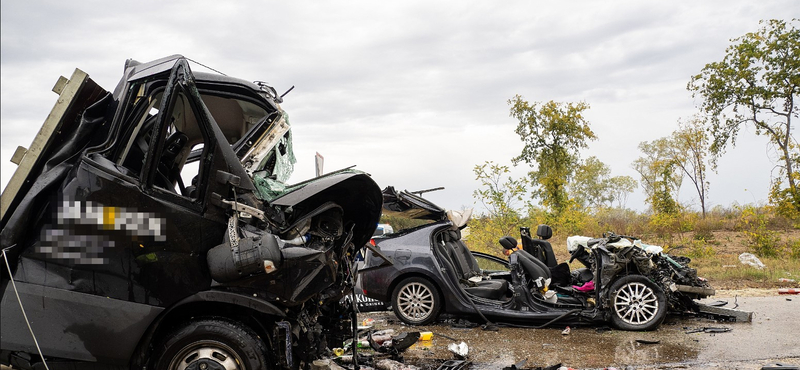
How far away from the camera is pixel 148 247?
3672mm

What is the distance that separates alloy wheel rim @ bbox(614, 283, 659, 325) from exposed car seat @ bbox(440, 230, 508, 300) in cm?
160

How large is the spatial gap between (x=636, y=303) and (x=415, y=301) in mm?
2838

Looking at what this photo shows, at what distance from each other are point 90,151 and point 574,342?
537 centimetres

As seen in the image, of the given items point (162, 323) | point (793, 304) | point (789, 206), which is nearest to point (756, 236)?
point (789, 206)

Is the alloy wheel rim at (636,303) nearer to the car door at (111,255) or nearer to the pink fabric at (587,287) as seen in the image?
the pink fabric at (587,287)

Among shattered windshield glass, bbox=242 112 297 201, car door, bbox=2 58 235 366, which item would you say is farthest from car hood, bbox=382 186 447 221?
car door, bbox=2 58 235 366

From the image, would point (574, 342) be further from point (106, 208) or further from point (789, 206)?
point (789, 206)

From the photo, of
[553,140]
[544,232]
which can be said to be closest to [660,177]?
[553,140]

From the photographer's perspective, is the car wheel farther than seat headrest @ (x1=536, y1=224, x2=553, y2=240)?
No

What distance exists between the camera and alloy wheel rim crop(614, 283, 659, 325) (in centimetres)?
704

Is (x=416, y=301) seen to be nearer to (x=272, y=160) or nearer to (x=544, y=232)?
(x=544, y=232)

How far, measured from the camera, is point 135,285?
3674 millimetres

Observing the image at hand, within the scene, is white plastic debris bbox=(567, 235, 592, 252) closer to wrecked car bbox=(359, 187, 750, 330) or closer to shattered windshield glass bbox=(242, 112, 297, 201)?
wrecked car bbox=(359, 187, 750, 330)

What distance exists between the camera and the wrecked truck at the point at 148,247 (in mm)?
3598
